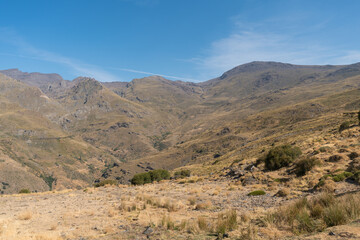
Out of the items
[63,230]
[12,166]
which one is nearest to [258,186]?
[63,230]

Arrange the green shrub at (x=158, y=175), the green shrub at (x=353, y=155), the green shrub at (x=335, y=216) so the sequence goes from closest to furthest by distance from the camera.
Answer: the green shrub at (x=335, y=216) → the green shrub at (x=353, y=155) → the green shrub at (x=158, y=175)

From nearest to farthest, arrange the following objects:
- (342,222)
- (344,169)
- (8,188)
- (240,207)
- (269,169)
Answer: (342,222) < (240,207) < (344,169) < (269,169) < (8,188)

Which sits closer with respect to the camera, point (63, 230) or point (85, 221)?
point (63, 230)

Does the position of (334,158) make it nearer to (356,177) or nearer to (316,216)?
(356,177)

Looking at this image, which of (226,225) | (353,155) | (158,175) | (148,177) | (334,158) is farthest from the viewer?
(158,175)

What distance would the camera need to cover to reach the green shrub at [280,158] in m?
22.3

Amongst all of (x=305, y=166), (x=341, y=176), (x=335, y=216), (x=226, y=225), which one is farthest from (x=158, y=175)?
(x=335, y=216)

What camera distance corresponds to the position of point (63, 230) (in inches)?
406

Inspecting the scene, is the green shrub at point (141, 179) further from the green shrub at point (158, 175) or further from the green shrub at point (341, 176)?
the green shrub at point (341, 176)

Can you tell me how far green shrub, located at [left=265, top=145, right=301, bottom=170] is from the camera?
73.3 ft

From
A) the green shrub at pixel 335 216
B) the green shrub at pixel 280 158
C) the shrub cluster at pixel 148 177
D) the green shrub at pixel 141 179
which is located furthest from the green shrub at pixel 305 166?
the green shrub at pixel 141 179

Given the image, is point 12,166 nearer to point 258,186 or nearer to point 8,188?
point 8,188

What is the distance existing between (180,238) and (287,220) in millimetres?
4096

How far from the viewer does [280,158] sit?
22781mm
